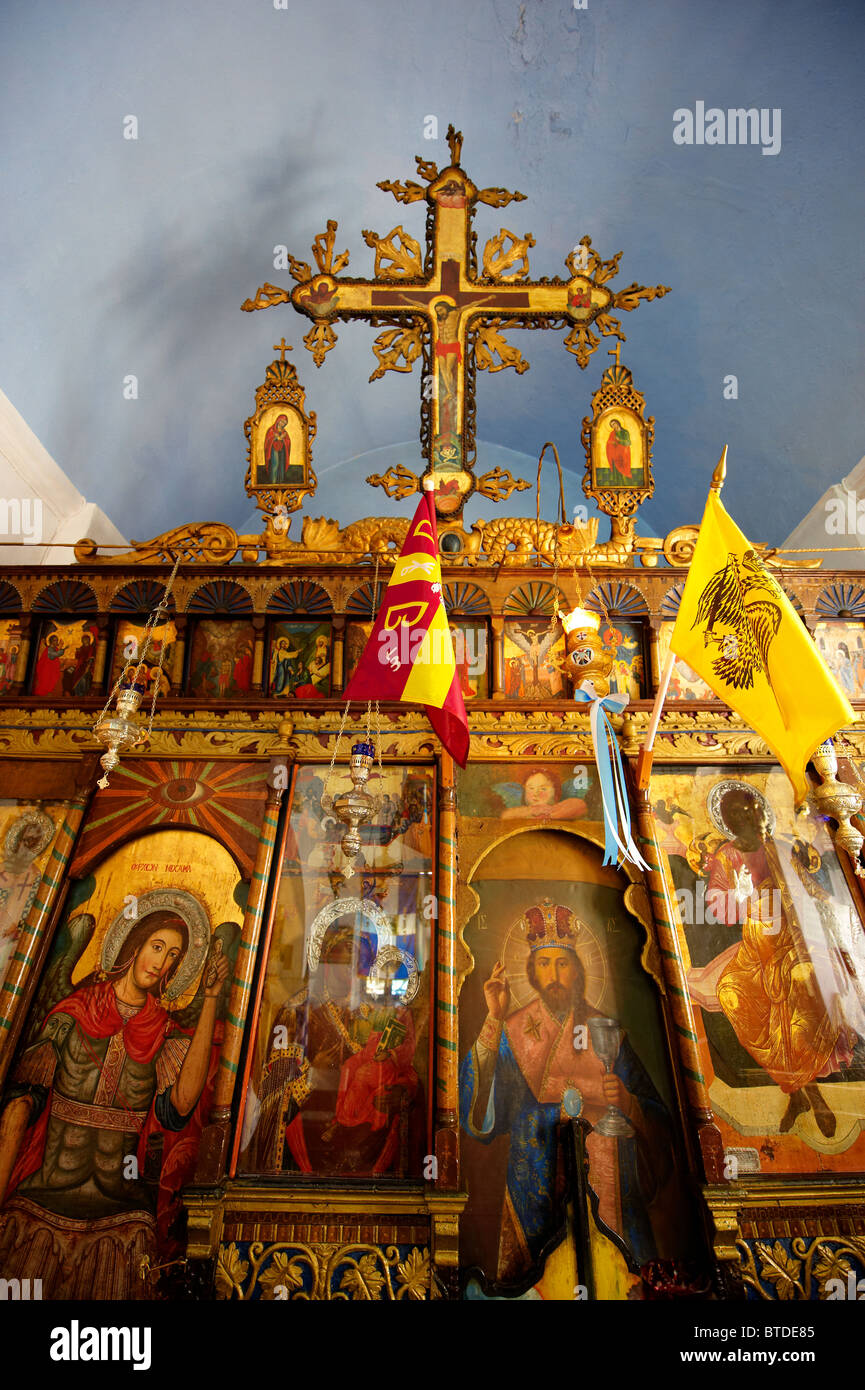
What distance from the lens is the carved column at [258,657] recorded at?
711cm

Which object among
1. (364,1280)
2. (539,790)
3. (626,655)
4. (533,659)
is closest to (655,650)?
(626,655)

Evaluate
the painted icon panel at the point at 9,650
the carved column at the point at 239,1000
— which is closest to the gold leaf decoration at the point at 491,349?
the carved column at the point at 239,1000

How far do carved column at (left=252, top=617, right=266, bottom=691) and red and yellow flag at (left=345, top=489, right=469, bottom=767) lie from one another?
1681 mm

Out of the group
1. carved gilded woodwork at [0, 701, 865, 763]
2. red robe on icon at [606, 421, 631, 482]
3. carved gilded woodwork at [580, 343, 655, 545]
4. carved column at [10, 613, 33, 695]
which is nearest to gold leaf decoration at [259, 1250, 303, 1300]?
carved gilded woodwork at [0, 701, 865, 763]

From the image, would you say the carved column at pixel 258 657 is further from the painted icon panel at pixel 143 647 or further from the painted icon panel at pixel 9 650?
the painted icon panel at pixel 9 650

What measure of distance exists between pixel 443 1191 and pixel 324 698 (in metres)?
3.47

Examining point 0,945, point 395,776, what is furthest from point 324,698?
point 0,945

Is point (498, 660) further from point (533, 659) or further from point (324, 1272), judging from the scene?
point (324, 1272)

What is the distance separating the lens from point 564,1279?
5059mm

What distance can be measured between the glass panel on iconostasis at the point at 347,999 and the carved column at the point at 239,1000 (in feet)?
0.58

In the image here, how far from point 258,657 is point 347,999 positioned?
2747mm

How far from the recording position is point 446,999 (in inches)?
225

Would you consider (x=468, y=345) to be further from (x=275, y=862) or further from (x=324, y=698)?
(x=275, y=862)

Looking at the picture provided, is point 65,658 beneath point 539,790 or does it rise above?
above
